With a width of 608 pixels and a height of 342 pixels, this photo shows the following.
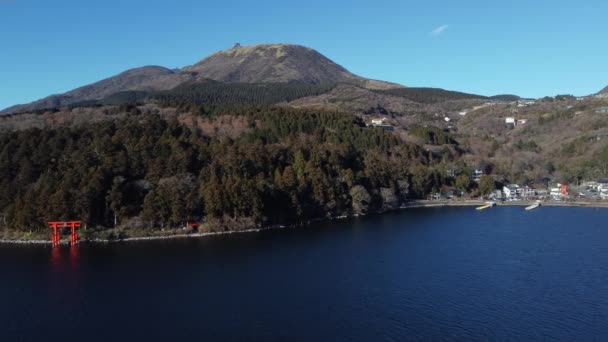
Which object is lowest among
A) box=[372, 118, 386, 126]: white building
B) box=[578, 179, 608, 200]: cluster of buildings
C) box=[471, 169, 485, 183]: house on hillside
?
box=[578, 179, 608, 200]: cluster of buildings

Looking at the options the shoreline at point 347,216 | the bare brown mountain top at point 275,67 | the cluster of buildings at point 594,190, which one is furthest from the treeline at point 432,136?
the bare brown mountain top at point 275,67

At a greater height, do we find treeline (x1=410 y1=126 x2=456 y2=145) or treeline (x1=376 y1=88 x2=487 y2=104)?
treeline (x1=376 y1=88 x2=487 y2=104)

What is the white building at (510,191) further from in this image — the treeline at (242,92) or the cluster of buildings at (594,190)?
the treeline at (242,92)

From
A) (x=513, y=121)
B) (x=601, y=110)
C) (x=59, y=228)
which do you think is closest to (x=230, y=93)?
(x=513, y=121)

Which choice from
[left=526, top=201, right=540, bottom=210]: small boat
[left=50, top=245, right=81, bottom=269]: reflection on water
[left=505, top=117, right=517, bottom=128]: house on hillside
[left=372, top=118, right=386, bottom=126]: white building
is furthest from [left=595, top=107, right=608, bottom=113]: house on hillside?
[left=50, top=245, right=81, bottom=269]: reflection on water

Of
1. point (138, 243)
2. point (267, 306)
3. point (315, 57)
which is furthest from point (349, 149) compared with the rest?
point (315, 57)

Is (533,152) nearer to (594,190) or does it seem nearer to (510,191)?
(594,190)

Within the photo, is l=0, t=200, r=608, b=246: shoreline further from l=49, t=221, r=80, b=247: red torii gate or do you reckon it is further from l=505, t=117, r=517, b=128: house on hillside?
l=505, t=117, r=517, b=128: house on hillside
